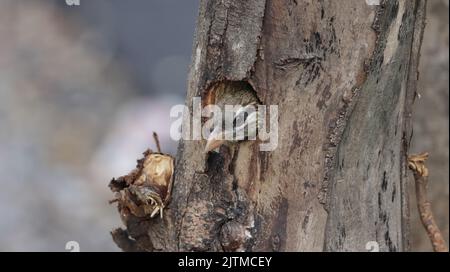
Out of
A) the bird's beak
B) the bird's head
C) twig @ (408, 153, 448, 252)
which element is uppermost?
the bird's head

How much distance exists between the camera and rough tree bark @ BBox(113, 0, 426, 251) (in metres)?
0.78

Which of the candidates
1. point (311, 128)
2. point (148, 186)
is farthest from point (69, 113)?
point (311, 128)

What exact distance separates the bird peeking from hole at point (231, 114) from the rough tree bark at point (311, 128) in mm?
10

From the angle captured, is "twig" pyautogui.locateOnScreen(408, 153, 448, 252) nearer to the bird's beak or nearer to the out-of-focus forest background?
the bird's beak

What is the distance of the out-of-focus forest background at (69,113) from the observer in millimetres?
1960

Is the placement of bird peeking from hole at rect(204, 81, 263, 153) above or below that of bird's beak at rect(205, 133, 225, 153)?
above

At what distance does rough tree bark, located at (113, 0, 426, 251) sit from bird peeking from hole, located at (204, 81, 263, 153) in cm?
1

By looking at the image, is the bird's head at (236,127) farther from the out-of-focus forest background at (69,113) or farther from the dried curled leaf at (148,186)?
the out-of-focus forest background at (69,113)

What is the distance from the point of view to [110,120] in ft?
6.95

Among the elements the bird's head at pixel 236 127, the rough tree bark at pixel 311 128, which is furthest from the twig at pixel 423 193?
the bird's head at pixel 236 127

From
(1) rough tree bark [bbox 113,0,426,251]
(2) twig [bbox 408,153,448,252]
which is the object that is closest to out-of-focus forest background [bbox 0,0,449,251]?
(2) twig [bbox 408,153,448,252]

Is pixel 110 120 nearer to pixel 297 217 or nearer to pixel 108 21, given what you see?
pixel 108 21

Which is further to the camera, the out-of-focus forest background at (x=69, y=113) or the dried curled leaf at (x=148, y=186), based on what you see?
the out-of-focus forest background at (x=69, y=113)

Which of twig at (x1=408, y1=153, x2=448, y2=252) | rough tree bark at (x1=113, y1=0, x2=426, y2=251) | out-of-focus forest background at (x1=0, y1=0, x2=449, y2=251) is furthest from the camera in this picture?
out-of-focus forest background at (x1=0, y1=0, x2=449, y2=251)
